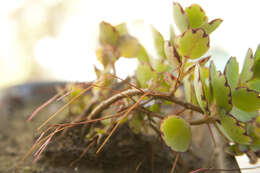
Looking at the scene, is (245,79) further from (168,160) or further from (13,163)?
(13,163)

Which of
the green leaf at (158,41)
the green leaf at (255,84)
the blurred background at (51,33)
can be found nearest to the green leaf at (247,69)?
the green leaf at (255,84)

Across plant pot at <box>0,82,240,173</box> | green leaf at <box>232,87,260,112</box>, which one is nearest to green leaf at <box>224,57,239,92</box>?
green leaf at <box>232,87,260,112</box>

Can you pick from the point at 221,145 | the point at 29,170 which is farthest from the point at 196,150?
the point at 29,170

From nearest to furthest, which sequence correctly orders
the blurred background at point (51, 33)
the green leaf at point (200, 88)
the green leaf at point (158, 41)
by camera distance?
the green leaf at point (200, 88) < the green leaf at point (158, 41) < the blurred background at point (51, 33)

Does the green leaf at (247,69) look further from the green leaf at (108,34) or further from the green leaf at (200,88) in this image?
the green leaf at (108,34)

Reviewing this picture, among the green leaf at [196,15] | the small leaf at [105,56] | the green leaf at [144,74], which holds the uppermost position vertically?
the green leaf at [196,15]
